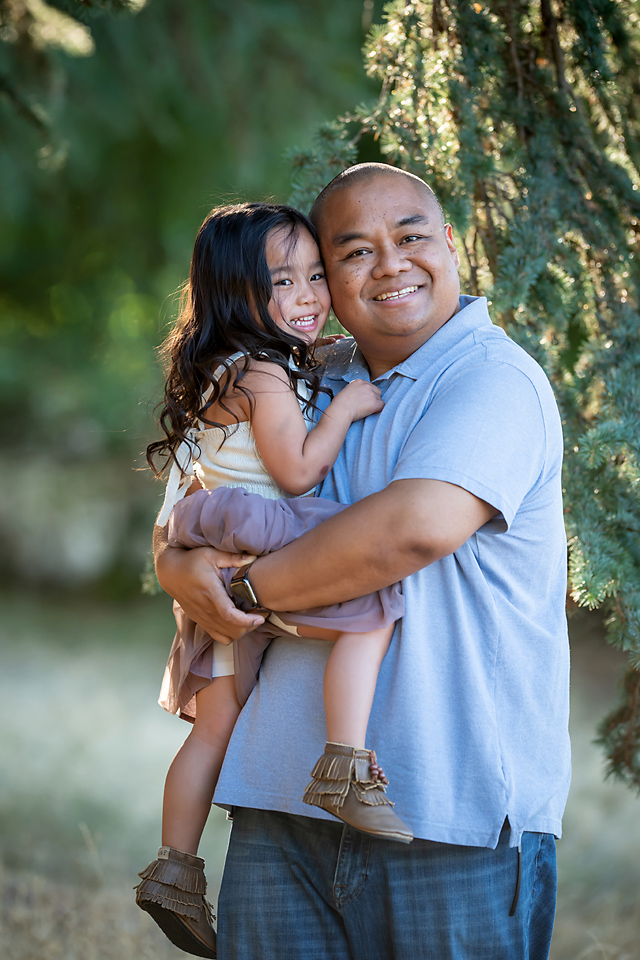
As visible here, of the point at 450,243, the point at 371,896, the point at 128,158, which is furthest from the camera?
the point at 128,158

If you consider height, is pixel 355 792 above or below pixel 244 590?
below

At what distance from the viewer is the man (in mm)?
1264

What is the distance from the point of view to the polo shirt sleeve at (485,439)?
1231 mm

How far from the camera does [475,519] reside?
4.11ft

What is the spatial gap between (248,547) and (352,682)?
28cm

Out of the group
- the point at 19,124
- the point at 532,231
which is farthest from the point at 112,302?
the point at 532,231

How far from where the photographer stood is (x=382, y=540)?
1.23m

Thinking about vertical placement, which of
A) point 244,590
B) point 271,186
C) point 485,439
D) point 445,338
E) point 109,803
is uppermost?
point 271,186

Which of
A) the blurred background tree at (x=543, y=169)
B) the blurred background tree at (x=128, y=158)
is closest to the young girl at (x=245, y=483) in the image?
the blurred background tree at (x=543, y=169)

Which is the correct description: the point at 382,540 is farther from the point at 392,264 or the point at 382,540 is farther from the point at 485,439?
the point at 392,264

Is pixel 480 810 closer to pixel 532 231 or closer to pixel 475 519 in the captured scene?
pixel 475 519

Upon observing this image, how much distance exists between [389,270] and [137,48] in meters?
3.29

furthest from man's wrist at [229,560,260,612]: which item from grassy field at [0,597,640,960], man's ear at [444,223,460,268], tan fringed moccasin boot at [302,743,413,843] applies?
grassy field at [0,597,640,960]

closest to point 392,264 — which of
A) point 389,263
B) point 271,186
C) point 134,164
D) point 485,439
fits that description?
point 389,263
